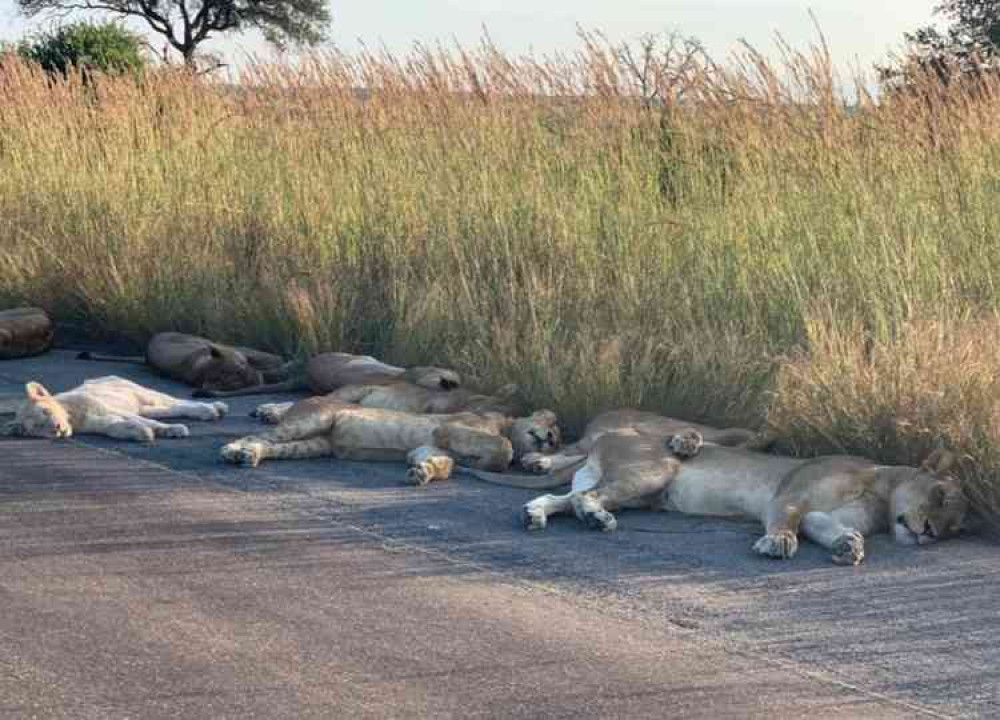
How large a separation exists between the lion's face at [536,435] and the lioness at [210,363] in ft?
8.27

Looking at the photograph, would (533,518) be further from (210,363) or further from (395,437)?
(210,363)

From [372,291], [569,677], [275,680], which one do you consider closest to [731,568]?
[569,677]

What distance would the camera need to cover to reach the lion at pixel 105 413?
958 cm

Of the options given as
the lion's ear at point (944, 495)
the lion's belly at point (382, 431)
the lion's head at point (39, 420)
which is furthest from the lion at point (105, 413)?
the lion's ear at point (944, 495)

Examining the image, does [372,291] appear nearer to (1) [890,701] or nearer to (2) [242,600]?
(2) [242,600]

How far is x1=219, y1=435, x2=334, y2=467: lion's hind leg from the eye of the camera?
29.4 ft

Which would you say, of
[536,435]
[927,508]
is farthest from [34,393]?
[927,508]

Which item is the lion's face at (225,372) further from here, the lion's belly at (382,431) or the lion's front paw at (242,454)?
the lion's front paw at (242,454)

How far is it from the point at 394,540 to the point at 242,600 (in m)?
1.06

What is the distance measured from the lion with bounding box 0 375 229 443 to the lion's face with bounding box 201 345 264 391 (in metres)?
0.83

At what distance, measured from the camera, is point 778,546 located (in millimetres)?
7188

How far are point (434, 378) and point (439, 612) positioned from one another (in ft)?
11.4

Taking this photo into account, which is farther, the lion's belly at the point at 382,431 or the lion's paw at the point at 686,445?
the lion's belly at the point at 382,431

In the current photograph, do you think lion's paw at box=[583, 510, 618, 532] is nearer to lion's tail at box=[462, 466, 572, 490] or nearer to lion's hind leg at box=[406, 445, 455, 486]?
lion's tail at box=[462, 466, 572, 490]
